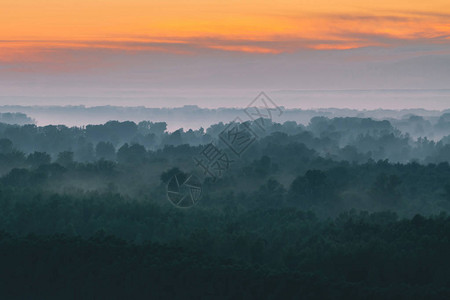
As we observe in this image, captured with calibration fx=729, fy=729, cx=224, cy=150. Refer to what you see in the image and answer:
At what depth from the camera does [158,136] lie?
521 feet

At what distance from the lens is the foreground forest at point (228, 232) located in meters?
33.7

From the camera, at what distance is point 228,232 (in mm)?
45562

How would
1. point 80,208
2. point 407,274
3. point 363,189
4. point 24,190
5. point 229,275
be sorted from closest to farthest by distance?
point 229,275 → point 407,274 → point 80,208 → point 24,190 → point 363,189

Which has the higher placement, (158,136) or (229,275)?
(158,136)

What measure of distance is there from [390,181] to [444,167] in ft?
53.4

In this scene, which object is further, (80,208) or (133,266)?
(80,208)

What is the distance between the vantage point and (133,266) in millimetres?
34906

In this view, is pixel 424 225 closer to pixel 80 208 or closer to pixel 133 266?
pixel 133 266

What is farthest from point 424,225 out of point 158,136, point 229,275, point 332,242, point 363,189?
point 158,136

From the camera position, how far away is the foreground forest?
111 ft

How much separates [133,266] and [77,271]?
2697 mm

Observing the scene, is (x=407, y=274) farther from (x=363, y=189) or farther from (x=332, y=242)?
(x=363, y=189)

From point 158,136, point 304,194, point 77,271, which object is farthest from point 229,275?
point 158,136

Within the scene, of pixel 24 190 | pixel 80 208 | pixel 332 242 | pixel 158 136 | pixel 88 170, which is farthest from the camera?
pixel 158 136
